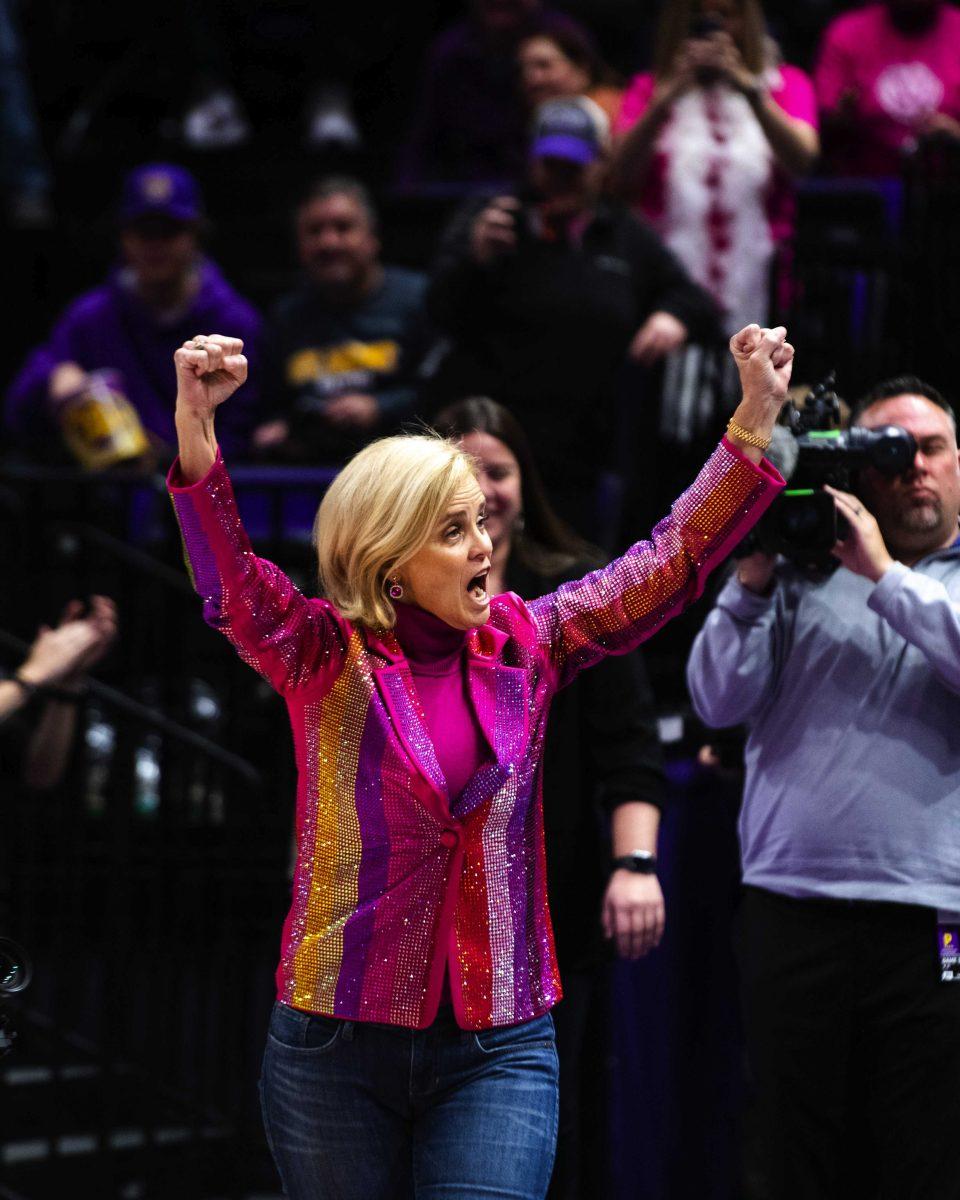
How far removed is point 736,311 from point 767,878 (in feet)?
9.93

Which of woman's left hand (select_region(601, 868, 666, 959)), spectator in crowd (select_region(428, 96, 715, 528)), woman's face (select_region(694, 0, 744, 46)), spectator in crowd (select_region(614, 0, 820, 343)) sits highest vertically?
woman's face (select_region(694, 0, 744, 46))

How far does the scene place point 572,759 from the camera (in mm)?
3869

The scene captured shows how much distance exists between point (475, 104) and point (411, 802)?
18.3ft

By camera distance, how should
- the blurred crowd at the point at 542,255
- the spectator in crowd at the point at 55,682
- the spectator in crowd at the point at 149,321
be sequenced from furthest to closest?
1. the spectator in crowd at the point at 149,321
2. the blurred crowd at the point at 542,255
3. the spectator in crowd at the point at 55,682

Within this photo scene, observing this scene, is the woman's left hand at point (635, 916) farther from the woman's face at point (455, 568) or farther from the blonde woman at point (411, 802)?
the woman's face at point (455, 568)

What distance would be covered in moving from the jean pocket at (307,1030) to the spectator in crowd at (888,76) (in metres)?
4.92

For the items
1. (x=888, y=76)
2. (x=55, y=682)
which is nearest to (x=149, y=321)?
(x=55, y=682)

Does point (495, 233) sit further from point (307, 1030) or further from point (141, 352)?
point (307, 1030)

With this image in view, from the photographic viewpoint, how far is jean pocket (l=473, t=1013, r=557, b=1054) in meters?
2.90

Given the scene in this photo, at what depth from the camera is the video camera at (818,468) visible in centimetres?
344

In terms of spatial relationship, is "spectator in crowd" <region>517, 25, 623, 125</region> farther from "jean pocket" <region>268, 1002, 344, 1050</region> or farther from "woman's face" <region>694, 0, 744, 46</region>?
"jean pocket" <region>268, 1002, 344, 1050</region>

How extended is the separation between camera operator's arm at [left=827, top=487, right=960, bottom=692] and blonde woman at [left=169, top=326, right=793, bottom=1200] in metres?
0.54

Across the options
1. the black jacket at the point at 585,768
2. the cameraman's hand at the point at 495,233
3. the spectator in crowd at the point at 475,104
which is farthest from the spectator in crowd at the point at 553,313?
the spectator in crowd at the point at 475,104

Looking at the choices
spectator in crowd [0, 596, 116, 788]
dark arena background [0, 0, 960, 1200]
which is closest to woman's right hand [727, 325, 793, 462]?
dark arena background [0, 0, 960, 1200]
